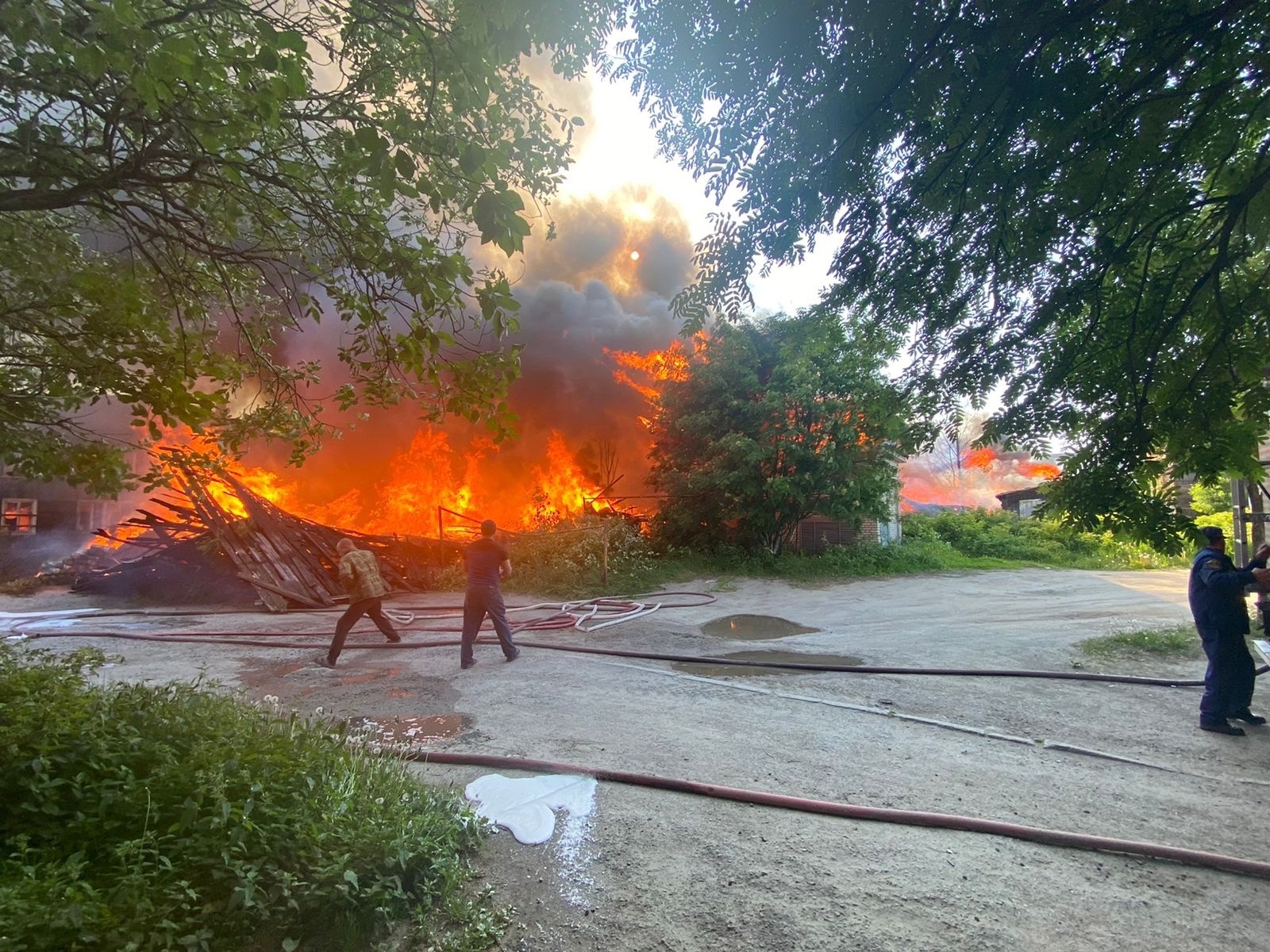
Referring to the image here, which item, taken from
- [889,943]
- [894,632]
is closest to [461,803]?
[889,943]

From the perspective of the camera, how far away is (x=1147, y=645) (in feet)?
25.7

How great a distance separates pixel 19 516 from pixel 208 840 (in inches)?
954

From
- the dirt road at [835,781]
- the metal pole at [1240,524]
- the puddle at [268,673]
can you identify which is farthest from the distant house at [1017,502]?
the puddle at [268,673]

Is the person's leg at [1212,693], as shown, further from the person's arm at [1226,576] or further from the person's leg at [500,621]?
the person's leg at [500,621]

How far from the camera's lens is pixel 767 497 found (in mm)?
16750

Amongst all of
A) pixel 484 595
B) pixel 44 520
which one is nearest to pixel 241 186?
pixel 484 595

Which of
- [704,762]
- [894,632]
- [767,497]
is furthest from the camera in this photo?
[767,497]

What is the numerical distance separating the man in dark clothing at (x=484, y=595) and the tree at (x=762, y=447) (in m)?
9.75

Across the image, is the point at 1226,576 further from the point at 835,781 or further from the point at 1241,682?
the point at 835,781

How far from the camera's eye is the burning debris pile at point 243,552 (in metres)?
12.3

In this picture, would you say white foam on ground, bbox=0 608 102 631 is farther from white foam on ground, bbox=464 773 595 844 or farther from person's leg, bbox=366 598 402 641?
white foam on ground, bbox=464 773 595 844

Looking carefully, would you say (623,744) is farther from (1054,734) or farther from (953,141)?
(953,141)

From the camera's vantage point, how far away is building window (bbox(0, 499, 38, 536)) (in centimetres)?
1903

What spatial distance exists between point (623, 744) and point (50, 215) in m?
5.98
